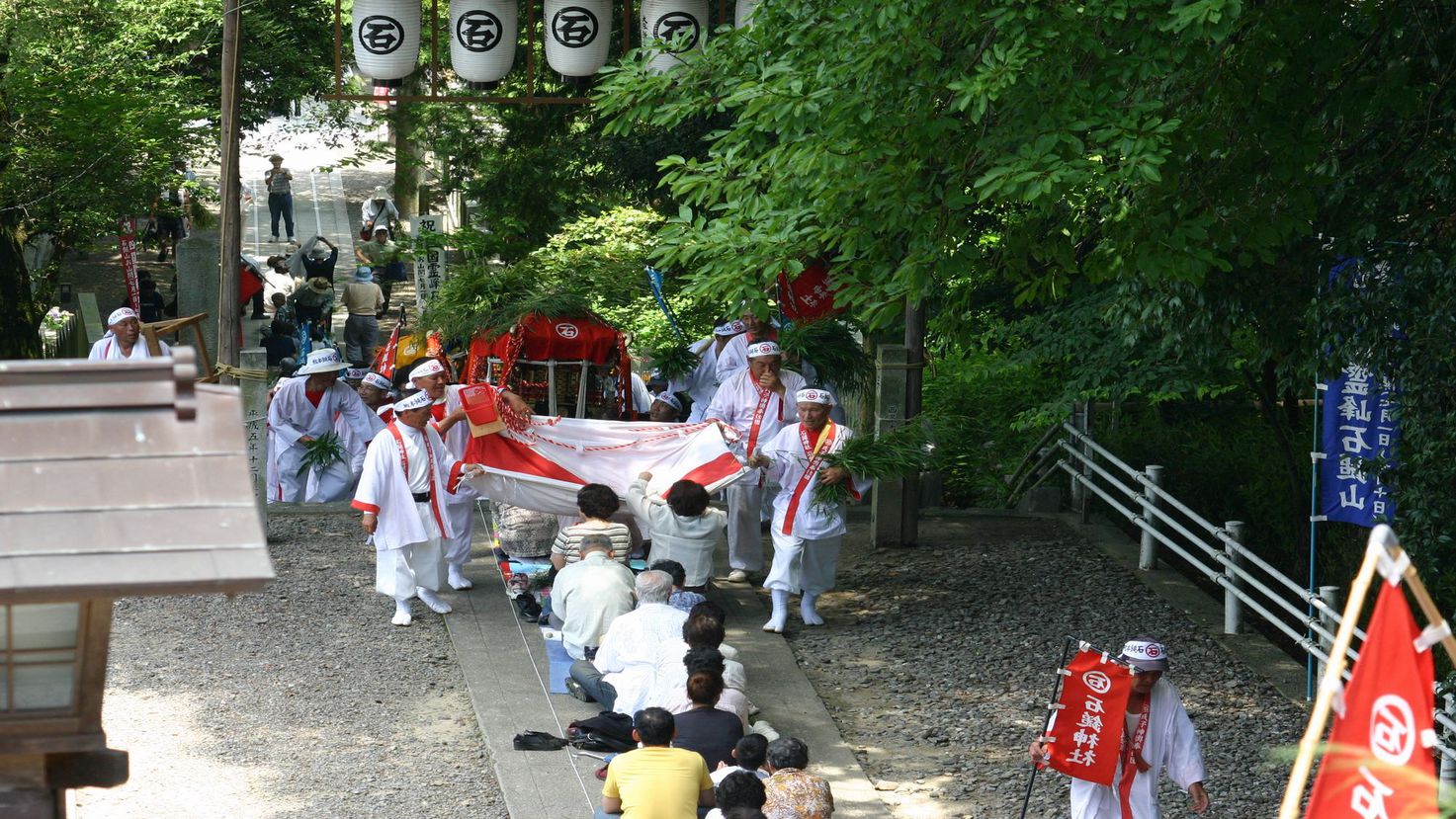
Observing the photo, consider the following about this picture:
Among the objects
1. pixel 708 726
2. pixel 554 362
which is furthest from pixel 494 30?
pixel 708 726

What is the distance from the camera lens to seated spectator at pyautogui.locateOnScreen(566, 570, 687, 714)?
885cm

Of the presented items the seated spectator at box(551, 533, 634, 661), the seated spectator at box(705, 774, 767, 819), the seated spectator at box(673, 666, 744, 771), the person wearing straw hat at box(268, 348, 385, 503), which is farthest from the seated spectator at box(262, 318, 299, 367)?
the seated spectator at box(705, 774, 767, 819)

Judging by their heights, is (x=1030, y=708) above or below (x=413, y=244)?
below

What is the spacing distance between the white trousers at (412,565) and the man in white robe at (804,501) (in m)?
2.21

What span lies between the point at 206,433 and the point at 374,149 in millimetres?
20187

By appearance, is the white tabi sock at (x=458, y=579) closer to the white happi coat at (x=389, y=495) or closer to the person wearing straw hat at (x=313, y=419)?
the white happi coat at (x=389, y=495)

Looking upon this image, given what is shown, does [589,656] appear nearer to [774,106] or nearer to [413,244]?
[774,106]

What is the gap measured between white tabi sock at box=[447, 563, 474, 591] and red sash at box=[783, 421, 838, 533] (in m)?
2.40

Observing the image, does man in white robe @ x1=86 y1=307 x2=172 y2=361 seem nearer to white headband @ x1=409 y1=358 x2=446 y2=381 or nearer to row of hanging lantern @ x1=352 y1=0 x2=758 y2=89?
white headband @ x1=409 y1=358 x2=446 y2=381

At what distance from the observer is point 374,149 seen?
2314cm

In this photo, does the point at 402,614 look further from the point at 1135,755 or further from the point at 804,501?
the point at 1135,755

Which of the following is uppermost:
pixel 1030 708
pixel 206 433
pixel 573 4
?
pixel 573 4

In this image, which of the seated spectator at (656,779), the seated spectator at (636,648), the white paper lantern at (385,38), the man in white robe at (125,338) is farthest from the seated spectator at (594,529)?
the white paper lantern at (385,38)

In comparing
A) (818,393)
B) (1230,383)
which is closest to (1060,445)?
(1230,383)
